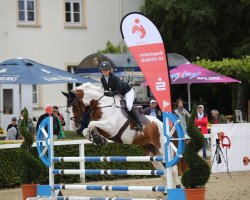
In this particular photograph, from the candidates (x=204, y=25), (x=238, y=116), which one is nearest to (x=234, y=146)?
(x=238, y=116)

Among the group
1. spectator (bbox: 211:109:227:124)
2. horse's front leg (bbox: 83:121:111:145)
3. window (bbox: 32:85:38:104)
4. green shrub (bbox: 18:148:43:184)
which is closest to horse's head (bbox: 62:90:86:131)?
horse's front leg (bbox: 83:121:111:145)

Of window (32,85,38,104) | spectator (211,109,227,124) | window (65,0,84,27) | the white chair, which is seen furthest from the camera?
window (65,0,84,27)

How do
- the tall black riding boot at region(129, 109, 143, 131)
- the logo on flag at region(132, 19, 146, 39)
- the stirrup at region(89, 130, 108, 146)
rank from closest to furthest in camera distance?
the logo on flag at region(132, 19, 146, 39) → the stirrup at region(89, 130, 108, 146) → the tall black riding boot at region(129, 109, 143, 131)

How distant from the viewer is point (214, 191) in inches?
739

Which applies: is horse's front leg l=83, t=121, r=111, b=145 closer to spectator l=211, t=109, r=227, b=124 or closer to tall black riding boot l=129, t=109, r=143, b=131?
tall black riding boot l=129, t=109, r=143, b=131

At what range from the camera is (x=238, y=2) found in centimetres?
4197

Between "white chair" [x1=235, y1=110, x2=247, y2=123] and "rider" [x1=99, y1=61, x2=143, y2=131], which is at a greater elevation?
"rider" [x1=99, y1=61, x2=143, y2=131]

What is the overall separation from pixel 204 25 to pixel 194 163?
29.3m

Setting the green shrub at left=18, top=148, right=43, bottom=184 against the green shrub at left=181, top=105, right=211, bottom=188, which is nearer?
the green shrub at left=181, top=105, right=211, bottom=188

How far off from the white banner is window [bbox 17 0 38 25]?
20906 mm

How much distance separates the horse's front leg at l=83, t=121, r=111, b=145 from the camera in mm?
16406

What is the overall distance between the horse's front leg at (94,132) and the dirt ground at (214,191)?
183 cm

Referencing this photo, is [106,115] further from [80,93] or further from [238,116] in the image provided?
[238,116]

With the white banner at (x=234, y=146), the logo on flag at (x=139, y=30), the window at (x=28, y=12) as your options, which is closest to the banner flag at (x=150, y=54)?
the logo on flag at (x=139, y=30)
